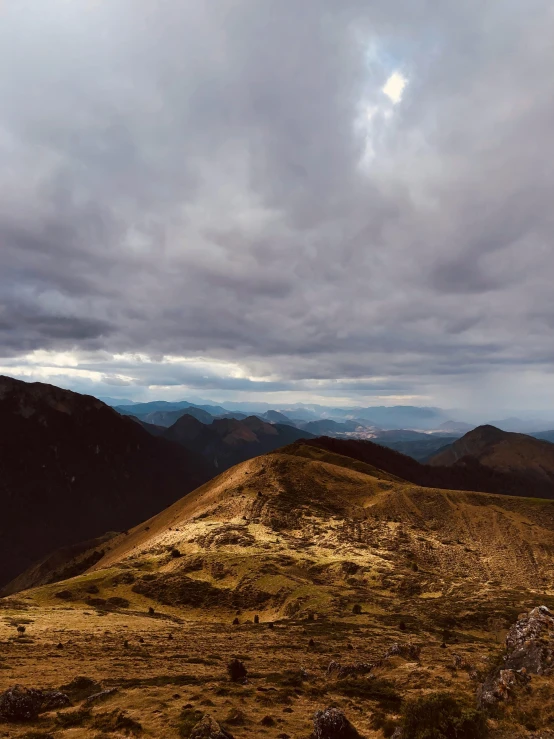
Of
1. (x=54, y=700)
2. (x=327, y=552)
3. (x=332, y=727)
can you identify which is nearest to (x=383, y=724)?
(x=332, y=727)

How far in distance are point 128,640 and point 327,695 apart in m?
22.0

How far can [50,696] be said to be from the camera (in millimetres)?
22719

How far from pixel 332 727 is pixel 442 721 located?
190 inches

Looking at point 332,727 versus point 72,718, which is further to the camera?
point 72,718

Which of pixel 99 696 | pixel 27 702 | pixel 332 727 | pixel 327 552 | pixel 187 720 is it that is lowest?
pixel 327 552

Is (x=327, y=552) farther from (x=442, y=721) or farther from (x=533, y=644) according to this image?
(x=442, y=721)

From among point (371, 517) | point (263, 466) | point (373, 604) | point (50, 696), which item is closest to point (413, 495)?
point (371, 517)

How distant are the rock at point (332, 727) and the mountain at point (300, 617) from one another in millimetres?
245

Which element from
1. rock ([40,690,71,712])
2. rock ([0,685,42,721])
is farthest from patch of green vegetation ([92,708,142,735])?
rock ([0,685,42,721])

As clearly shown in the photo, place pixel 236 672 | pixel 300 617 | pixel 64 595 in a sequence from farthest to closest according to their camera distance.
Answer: pixel 64 595 → pixel 300 617 → pixel 236 672

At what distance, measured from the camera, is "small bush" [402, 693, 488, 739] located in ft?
55.1

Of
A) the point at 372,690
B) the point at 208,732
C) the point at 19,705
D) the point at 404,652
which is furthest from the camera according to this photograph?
the point at 404,652

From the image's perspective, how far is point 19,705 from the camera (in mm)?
21062

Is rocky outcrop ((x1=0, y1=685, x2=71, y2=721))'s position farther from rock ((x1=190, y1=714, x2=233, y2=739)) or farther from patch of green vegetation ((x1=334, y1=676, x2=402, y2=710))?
patch of green vegetation ((x1=334, y1=676, x2=402, y2=710))
